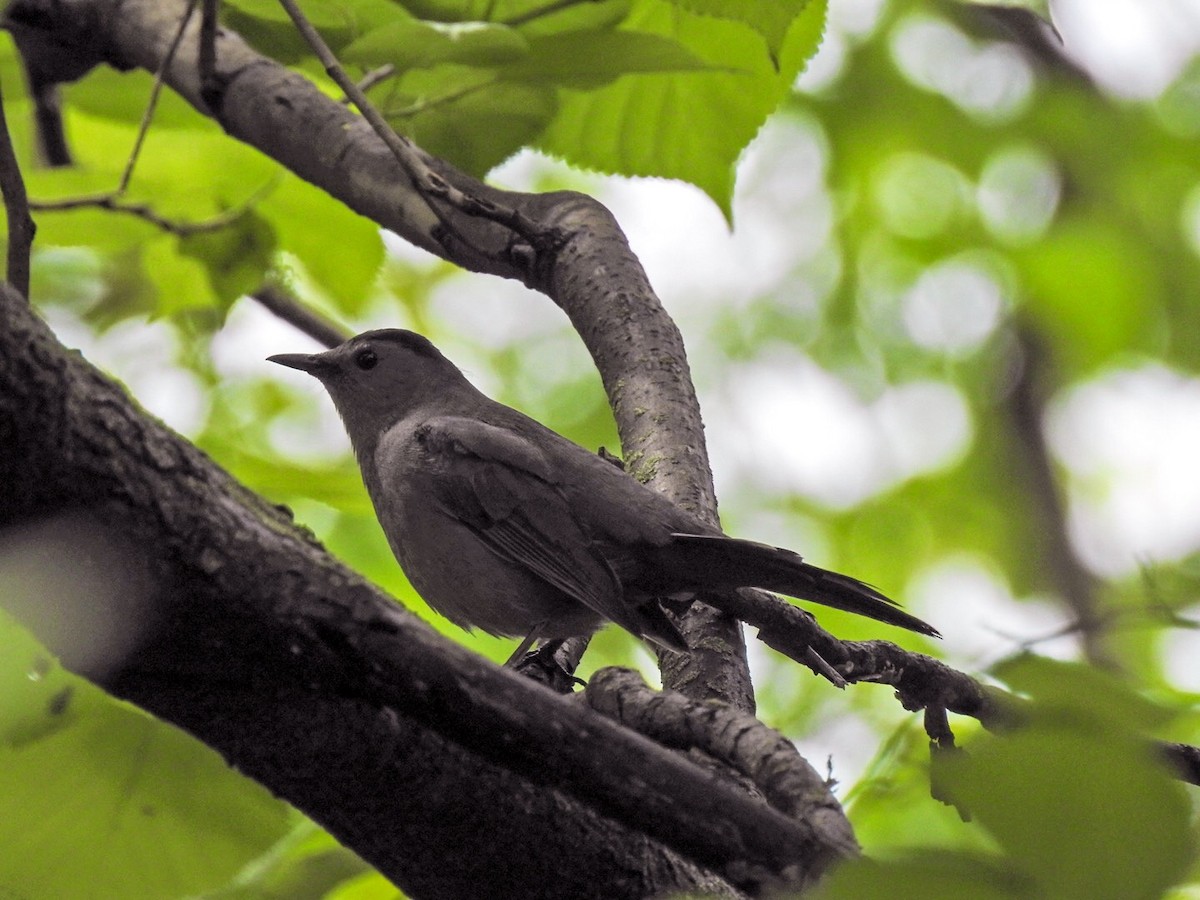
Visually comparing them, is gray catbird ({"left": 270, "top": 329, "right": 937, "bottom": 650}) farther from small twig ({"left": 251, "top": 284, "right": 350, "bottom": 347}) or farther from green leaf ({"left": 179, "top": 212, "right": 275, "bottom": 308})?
green leaf ({"left": 179, "top": 212, "right": 275, "bottom": 308})

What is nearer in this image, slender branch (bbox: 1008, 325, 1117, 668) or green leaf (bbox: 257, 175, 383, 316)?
green leaf (bbox: 257, 175, 383, 316)

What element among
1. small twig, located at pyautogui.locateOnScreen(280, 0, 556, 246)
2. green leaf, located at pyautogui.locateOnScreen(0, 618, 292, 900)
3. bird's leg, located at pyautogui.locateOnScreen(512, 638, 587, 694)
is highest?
small twig, located at pyautogui.locateOnScreen(280, 0, 556, 246)

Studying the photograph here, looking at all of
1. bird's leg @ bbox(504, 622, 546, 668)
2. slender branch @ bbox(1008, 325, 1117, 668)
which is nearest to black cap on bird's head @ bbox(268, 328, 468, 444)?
bird's leg @ bbox(504, 622, 546, 668)

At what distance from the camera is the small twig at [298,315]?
528 cm

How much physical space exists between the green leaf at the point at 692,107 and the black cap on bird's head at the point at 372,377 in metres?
1.49

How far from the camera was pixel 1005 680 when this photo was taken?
4.50 ft

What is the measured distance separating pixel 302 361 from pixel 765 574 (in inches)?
99.8

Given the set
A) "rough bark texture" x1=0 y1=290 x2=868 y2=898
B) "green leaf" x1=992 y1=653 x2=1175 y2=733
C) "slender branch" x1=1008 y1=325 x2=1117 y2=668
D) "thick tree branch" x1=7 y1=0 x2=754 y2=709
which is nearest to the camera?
"green leaf" x1=992 y1=653 x2=1175 y2=733

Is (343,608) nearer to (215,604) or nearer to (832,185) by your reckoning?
(215,604)

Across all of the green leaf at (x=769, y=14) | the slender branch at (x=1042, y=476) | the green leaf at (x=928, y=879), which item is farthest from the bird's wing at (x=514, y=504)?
the slender branch at (x=1042, y=476)

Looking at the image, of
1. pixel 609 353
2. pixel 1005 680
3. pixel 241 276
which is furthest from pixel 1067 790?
pixel 241 276

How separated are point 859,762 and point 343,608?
4.31 m

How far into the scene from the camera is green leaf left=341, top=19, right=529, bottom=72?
11.3ft

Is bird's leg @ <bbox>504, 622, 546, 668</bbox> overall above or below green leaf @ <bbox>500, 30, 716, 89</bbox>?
below
